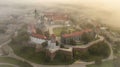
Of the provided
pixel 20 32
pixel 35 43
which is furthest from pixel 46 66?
pixel 20 32

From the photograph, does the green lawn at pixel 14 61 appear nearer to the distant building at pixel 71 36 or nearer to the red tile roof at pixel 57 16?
the distant building at pixel 71 36

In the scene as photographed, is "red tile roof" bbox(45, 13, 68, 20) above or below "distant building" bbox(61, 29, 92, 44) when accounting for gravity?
above

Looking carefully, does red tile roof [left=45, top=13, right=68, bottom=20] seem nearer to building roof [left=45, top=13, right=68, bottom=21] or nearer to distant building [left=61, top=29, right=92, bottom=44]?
building roof [left=45, top=13, right=68, bottom=21]

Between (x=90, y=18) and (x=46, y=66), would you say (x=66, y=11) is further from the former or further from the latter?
(x=46, y=66)

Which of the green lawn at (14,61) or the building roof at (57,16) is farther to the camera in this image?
the building roof at (57,16)

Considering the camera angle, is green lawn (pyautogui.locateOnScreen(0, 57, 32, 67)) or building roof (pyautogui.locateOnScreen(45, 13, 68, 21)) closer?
green lawn (pyautogui.locateOnScreen(0, 57, 32, 67))

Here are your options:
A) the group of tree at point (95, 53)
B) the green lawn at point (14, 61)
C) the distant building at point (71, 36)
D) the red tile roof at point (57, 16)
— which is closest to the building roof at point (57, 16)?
the red tile roof at point (57, 16)

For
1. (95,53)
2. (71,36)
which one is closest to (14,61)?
(71,36)

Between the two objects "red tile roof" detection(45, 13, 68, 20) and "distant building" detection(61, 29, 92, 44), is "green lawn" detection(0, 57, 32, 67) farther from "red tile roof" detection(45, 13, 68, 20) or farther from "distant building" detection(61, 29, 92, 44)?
"red tile roof" detection(45, 13, 68, 20)

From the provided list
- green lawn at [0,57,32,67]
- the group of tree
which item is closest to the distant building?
the group of tree

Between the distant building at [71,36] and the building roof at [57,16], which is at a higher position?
the building roof at [57,16]

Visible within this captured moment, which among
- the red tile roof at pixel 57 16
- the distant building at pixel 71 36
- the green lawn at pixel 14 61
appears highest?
the red tile roof at pixel 57 16

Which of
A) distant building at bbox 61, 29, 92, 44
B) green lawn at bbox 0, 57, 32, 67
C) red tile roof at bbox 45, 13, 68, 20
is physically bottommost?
green lawn at bbox 0, 57, 32, 67
